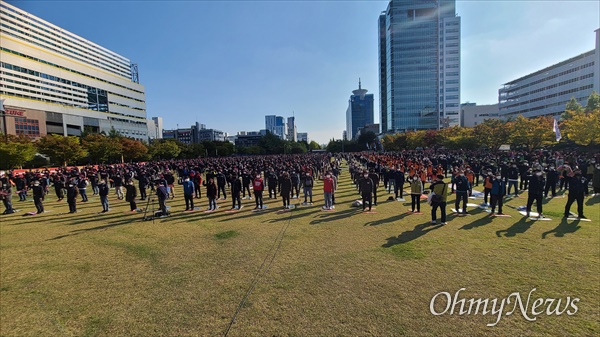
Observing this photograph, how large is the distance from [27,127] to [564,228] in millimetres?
75062

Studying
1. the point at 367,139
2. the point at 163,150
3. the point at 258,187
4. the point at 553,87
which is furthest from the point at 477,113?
the point at 258,187

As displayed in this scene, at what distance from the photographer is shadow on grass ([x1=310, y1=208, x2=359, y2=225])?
1083 centimetres

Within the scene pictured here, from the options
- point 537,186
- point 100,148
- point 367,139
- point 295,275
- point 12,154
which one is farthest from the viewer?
point 367,139

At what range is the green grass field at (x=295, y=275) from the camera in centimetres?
454

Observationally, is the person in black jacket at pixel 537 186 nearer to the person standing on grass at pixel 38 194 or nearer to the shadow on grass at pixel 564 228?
the shadow on grass at pixel 564 228

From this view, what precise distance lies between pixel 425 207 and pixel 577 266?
6.52 metres

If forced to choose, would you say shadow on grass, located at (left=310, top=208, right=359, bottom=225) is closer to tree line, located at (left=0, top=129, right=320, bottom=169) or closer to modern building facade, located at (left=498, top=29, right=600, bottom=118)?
tree line, located at (left=0, top=129, right=320, bottom=169)

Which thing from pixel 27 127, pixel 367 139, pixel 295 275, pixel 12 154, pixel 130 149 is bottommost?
pixel 295 275

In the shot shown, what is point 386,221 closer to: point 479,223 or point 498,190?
point 479,223

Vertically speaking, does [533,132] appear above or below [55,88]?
below

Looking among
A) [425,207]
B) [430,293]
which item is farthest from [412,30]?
[430,293]

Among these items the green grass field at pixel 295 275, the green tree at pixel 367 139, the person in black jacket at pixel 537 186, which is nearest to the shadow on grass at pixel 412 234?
the green grass field at pixel 295 275

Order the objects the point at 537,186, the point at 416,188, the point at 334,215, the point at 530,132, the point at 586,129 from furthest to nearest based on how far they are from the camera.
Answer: the point at 530,132 → the point at 586,129 → the point at 334,215 → the point at 416,188 → the point at 537,186

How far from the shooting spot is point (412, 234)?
344 inches
